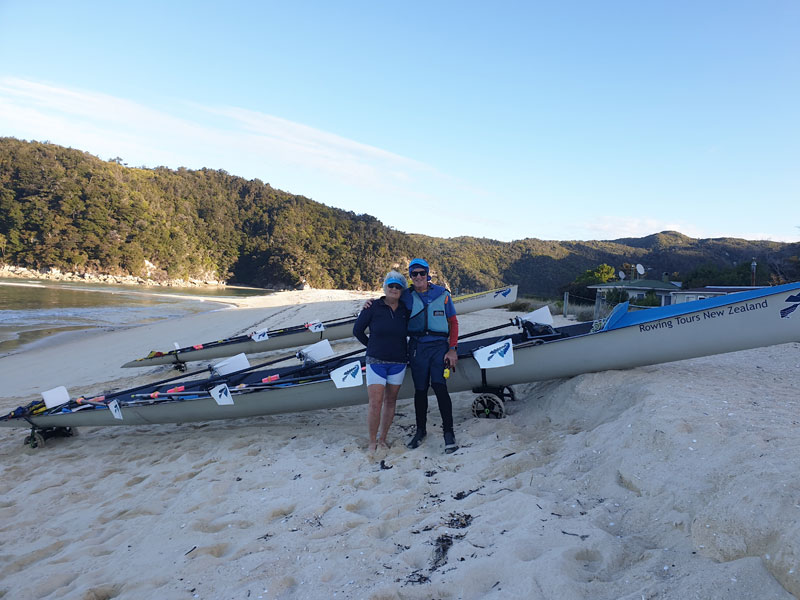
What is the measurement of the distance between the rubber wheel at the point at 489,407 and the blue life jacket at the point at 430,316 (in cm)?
90

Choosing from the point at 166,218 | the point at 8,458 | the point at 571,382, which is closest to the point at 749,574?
the point at 571,382

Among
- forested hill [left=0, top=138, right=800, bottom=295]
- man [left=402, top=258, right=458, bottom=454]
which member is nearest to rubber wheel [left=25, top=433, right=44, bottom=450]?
man [left=402, top=258, right=458, bottom=454]

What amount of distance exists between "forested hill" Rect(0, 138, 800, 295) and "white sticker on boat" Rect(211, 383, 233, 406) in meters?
55.0

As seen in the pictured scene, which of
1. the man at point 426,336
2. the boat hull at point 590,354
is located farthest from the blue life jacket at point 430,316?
the boat hull at point 590,354

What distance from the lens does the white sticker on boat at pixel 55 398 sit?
5.04 meters

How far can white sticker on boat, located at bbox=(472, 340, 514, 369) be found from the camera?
4.17m

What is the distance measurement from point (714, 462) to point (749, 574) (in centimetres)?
83

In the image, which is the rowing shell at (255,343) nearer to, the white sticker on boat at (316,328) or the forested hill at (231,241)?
the white sticker on boat at (316,328)

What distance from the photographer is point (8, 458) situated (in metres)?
4.65

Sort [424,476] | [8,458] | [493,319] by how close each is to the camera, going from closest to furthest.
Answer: [424,476] → [8,458] → [493,319]

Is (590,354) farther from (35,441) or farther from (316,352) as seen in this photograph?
(35,441)

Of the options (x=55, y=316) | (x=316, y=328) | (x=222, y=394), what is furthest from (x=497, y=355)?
(x=55, y=316)

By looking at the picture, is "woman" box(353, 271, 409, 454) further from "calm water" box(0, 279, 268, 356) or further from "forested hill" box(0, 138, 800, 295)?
"forested hill" box(0, 138, 800, 295)

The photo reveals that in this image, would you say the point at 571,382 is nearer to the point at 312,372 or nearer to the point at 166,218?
the point at 312,372
